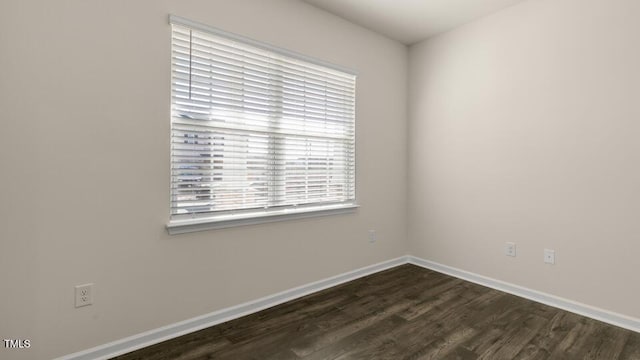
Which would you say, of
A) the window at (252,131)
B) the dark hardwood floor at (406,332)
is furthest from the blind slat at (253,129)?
the dark hardwood floor at (406,332)

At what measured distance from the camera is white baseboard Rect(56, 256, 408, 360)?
73.4 inches

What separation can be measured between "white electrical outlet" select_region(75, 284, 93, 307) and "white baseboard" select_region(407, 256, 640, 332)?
10.4 ft

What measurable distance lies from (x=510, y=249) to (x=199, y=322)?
2.77m

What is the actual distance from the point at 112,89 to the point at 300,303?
6.85 feet

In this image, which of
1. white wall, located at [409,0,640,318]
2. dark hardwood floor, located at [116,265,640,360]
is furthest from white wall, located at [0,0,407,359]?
white wall, located at [409,0,640,318]

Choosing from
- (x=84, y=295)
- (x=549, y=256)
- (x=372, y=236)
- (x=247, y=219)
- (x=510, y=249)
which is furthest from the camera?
(x=372, y=236)

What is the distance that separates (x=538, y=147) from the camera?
2.68 meters

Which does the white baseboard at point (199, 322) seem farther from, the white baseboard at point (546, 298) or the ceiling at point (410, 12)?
the ceiling at point (410, 12)

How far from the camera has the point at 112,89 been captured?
1875 millimetres

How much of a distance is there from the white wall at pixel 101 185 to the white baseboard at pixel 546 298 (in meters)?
1.92

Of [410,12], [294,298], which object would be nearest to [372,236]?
[294,298]

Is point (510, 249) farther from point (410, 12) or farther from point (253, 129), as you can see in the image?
point (253, 129)

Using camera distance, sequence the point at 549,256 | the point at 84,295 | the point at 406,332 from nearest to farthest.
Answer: the point at 84,295
the point at 406,332
the point at 549,256

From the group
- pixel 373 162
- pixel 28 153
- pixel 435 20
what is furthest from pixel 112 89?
pixel 435 20
